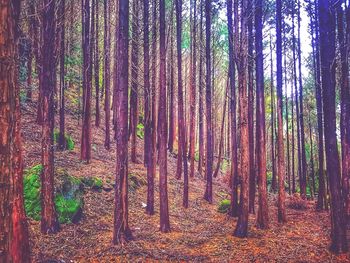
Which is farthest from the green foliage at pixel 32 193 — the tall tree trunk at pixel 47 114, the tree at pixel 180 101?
the tree at pixel 180 101

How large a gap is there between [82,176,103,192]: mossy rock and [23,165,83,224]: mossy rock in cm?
119

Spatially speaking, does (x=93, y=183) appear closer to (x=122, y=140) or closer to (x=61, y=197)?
(x=61, y=197)

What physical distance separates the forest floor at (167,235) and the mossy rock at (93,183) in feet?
0.83

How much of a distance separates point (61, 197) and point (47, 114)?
295 centimetres

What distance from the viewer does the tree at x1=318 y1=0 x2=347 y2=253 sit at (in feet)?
28.2

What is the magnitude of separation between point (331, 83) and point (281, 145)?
3.44 meters

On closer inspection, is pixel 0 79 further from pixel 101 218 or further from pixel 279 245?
pixel 279 245

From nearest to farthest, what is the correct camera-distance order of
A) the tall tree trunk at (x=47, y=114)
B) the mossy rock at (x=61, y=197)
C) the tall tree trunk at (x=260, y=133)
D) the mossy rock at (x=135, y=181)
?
the tall tree trunk at (x=47, y=114)
the mossy rock at (x=61, y=197)
the tall tree trunk at (x=260, y=133)
the mossy rock at (x=135, y=181)

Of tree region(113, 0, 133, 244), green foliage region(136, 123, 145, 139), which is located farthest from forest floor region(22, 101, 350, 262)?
green foliage region(136, 123, 145, 139)

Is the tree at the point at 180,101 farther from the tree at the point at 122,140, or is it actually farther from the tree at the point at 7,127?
the tree at the point at 7,127

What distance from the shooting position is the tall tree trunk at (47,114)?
7.94 m

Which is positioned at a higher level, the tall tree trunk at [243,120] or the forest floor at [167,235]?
the tall tree trunk at [243,120]

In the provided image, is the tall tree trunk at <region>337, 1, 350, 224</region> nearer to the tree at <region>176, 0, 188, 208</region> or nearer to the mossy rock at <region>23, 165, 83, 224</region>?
the tree at <region>176, 0, 188, 208</region>

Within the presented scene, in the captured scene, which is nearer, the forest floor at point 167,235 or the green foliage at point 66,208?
the forest floor at point 167,235
